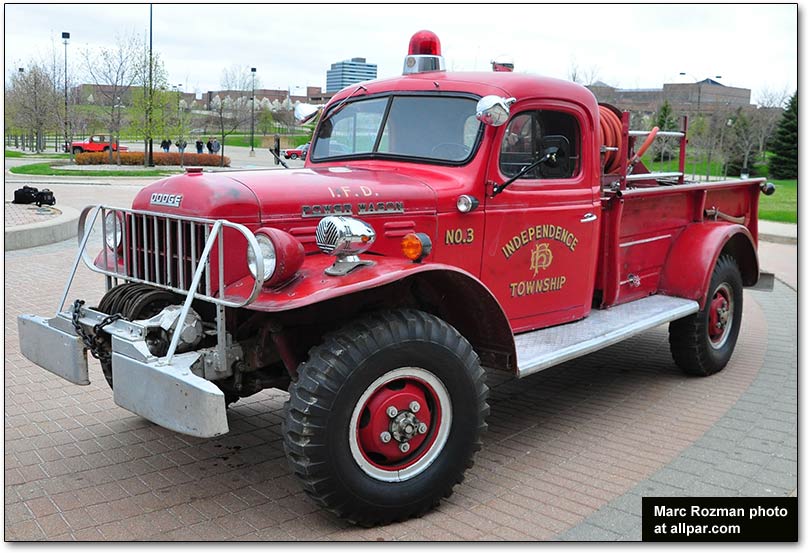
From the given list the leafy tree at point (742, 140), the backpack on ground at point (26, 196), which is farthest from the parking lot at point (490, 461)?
the leafy tree at point (742, 140)

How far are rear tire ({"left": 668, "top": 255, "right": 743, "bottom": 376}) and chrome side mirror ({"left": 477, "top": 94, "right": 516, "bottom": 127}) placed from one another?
8.78ft

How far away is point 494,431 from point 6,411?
3.11m

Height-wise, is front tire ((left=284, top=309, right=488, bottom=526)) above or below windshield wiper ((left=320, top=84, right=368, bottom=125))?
below

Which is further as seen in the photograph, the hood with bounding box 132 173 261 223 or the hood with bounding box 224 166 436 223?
the hood with bounding box 224 166 436 223

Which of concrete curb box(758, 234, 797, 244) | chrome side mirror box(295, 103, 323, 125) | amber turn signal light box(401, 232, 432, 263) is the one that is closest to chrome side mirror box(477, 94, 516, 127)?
amber turn signal light box(401, 232, 432, 263)

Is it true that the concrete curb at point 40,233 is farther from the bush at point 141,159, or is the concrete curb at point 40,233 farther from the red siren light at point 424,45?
the bush at point 141,159

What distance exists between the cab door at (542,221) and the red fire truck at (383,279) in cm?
1

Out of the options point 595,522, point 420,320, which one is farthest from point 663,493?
point 420,320

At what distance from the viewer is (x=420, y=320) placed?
3611mm

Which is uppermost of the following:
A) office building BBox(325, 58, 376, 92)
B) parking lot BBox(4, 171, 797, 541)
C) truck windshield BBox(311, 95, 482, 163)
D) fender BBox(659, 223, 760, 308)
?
office building BBox(325, 58, 376, 92)

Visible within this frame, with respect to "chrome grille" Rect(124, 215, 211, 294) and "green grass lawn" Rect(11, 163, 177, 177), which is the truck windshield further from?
"green grass lawn" Rect(11, 163, 177, 177)

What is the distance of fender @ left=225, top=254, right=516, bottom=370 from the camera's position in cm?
334

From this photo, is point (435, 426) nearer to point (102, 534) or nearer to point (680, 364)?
point (102, 534)

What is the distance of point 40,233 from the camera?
12.1 meters
